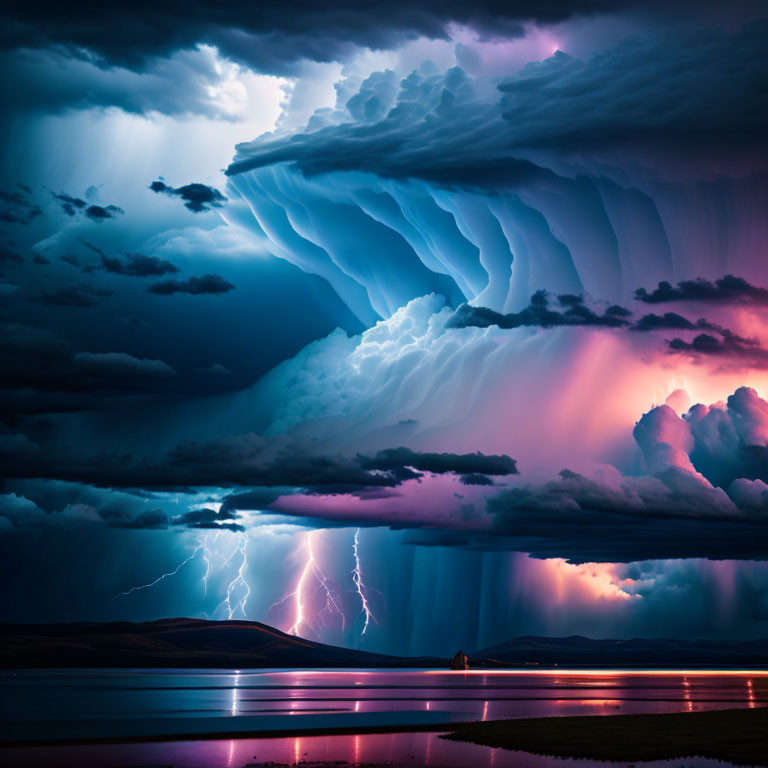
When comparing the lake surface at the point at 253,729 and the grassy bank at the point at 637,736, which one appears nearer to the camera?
the lake surface at the point at 253,729

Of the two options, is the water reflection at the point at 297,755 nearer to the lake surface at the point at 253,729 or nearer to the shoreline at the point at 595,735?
the lake surface at the point at 253,729

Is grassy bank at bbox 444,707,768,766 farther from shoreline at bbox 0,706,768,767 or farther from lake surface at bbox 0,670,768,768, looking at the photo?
lake surface at bbox 0,670,768,768

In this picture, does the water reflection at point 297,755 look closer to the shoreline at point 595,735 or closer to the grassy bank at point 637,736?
the shoreline at point 595,735

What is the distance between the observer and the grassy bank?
74625mm

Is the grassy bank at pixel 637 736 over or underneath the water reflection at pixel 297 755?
Answer: over

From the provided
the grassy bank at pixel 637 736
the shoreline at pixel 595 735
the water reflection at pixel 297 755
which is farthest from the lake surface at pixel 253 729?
the grassy bank at pixel 637 736

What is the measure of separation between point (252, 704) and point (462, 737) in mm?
72890

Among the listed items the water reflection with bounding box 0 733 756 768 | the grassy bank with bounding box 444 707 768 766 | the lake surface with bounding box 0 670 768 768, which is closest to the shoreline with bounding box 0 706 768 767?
the grassy bank with bounding box 444 707 768 766

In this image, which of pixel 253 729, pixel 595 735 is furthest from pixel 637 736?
pixel 253 729

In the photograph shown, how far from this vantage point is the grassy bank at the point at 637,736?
7462cm

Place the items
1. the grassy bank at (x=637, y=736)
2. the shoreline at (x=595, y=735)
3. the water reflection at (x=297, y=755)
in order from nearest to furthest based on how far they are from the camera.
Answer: the water reflection at (x=297, y=755) < the grassy bank at (x=637, y=736) < the shoreline at (x=595, y=735)

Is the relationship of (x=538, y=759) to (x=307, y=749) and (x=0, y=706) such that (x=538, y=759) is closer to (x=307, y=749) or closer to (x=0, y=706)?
(x=307, y=749)

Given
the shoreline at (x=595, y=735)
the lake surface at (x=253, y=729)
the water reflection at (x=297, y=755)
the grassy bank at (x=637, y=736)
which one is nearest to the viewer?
the water reflection at (x=297, y=755)

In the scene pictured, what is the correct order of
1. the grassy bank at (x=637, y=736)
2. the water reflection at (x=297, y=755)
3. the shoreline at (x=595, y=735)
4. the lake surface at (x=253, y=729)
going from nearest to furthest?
1. the water reflection at (x=297, y=755)
2. the lake surface at (x=253, y=729)
3. the grassy bank at (x=637, y=736)
4. the shoreline at (x=595, y=735)
